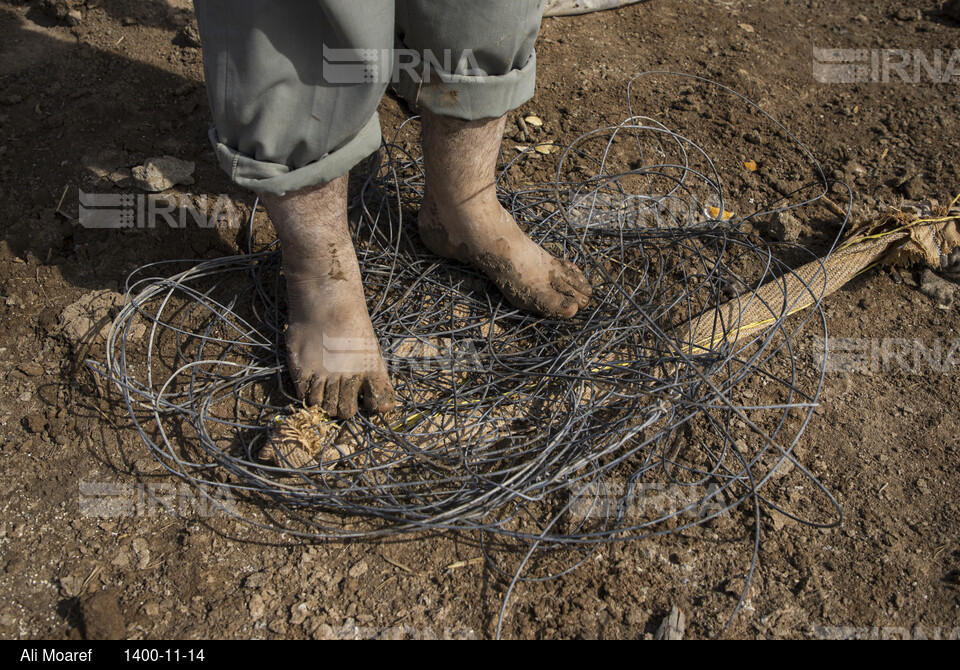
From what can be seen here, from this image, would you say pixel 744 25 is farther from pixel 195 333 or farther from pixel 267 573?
pixel 267 573

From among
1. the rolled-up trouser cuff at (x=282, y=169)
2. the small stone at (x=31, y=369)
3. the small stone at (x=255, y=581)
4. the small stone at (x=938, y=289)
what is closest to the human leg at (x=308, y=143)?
the rolled-up trouser cuff at (x=282, y=169)

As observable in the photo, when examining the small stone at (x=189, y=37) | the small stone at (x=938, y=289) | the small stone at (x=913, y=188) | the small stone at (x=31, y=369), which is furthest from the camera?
the small stone at (x=189, y=37)

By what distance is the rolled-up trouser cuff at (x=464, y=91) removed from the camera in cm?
137

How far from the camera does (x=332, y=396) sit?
1551 mm

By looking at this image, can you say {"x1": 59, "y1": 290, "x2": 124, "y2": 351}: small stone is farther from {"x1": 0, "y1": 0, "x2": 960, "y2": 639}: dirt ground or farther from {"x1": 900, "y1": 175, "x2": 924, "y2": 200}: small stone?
{"x1": 900, "y1": 175, "x2": 924, "y2": 200}: small stone

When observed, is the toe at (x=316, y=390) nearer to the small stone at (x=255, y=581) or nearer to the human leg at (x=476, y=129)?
the small stone at (x=255, y=581)

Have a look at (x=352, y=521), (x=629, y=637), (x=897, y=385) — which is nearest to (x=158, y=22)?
(x=352, y=521)

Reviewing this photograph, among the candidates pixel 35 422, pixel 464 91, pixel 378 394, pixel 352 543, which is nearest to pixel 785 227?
pixel 464 91

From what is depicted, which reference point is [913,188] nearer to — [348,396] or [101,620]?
[348,396]

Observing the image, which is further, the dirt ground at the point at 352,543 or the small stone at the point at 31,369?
the small stone at the point at 31,369

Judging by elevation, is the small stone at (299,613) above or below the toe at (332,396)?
below

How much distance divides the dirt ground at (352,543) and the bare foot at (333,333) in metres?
0.35

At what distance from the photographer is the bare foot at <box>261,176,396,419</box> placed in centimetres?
151

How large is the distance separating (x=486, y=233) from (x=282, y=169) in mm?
602
